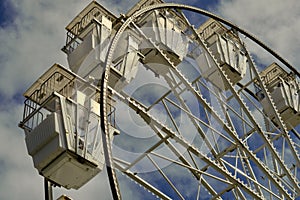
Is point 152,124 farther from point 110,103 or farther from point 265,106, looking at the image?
point 265,106

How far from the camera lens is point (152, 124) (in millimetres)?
13922

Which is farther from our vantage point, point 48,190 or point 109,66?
point 48,190

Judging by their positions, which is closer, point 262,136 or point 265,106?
point 262,136

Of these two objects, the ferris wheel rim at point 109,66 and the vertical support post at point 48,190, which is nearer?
the ferris wheel rim at point 109,66

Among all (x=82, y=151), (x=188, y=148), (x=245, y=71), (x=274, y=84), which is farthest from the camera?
(x=274, y=84)

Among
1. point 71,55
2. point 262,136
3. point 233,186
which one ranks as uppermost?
point 71,55

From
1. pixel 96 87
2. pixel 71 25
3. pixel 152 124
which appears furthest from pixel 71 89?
pixel 71 25

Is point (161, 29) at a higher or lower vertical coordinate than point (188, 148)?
higher

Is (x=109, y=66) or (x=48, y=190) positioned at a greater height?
(x=109, y=66)

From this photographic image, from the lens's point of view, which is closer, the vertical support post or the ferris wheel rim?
the ferris wheel rim

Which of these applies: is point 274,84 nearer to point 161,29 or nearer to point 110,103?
point 161,29

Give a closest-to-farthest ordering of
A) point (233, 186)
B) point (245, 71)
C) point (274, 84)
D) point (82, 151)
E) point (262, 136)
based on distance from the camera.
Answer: point (82, 151)
point (233, 186)
point (262, 136)
point (245, 71)
point (274, 84)

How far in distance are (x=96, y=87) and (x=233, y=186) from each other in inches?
116

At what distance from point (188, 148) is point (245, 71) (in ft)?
17.0
